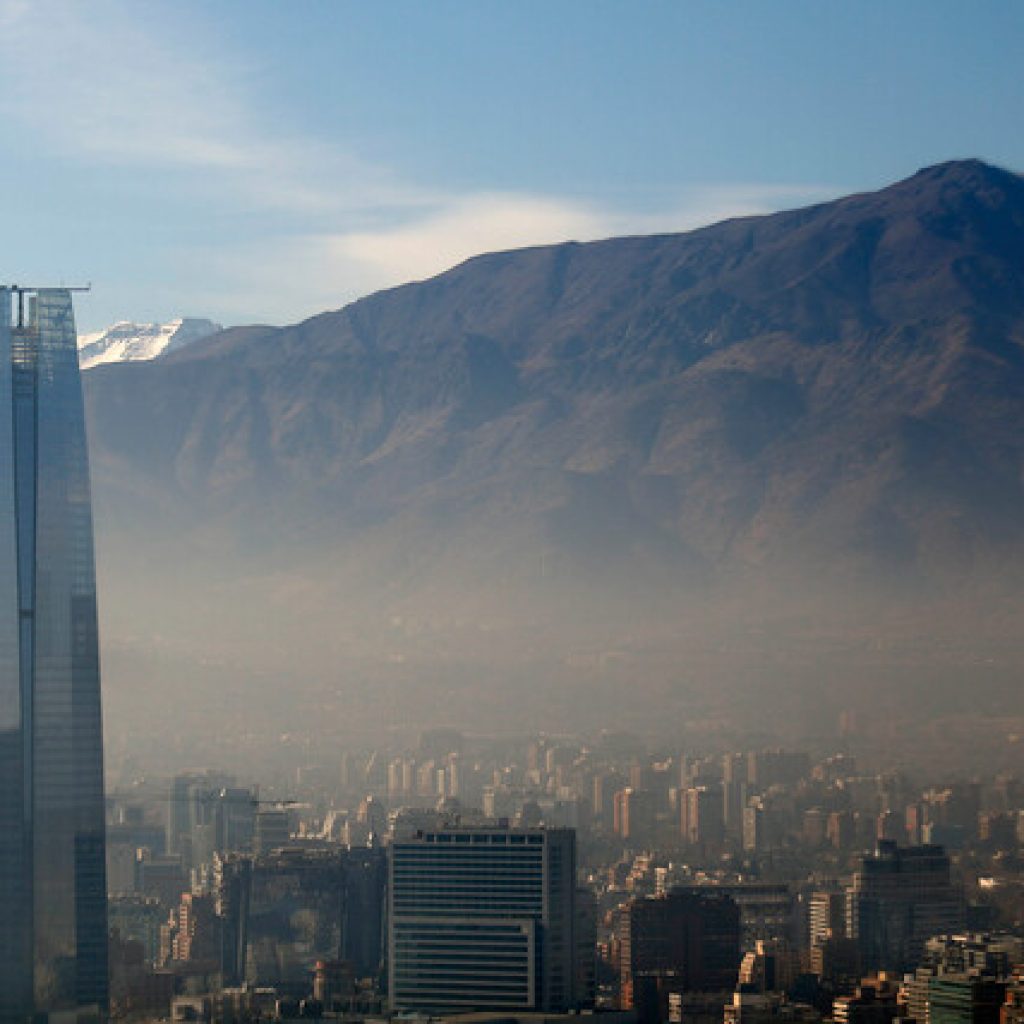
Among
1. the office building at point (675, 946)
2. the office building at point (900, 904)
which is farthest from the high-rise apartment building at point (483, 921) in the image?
the office building at point (900, 904)

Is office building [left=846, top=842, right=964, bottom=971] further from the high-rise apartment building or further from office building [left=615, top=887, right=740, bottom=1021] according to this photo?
the high-rise apartment building

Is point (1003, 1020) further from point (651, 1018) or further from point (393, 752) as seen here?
point (393, 752)

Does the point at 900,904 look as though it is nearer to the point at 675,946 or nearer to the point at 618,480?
the point at 675,946

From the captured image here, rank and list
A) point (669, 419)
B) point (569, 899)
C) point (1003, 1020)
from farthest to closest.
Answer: point (669, 419), point (569, 899), point (1003, 1020)

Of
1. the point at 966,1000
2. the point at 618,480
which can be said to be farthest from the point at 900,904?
the point at 618,480

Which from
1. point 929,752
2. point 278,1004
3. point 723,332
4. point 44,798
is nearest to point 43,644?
point 44,798

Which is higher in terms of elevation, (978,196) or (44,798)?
(978,196)
